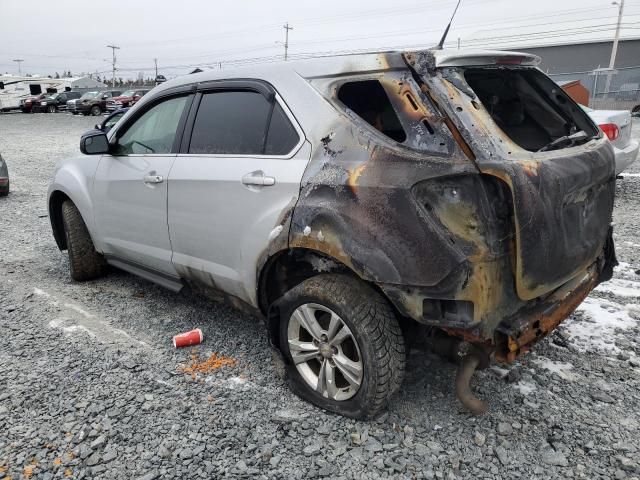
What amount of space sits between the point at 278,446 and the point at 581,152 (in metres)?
2.07

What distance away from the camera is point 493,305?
88.4 inches

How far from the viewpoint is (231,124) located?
3143mm

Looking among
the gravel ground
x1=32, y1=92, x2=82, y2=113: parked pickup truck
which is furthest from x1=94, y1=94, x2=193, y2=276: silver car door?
x1=32, y1=92, x2=82, y2=113: parked pickup truck

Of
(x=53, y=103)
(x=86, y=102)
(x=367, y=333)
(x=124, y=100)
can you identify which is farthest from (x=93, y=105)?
(x=367, y=333)

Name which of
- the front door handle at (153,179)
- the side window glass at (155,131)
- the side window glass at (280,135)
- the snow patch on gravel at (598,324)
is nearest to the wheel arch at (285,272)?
the side window glass at (280,135)

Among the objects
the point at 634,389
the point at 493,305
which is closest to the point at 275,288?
the point at 493,305

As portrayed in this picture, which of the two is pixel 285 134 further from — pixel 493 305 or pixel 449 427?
pixel 449 427

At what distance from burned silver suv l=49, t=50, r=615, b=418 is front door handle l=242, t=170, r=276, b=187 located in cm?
1

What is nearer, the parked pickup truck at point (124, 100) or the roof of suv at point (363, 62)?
the roof of suv at point (363, 62)

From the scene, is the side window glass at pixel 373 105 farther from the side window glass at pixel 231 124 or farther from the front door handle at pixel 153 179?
the front door handle at pixel 153 179

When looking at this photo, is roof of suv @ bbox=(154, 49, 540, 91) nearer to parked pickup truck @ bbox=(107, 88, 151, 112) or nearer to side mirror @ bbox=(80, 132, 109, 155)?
side mirror @ bbox=(80, 132, 109, 155)

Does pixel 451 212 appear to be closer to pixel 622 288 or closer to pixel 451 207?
pixel 451 207

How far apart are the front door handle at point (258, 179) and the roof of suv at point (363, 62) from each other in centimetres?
57

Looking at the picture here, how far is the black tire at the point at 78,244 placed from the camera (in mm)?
4520
